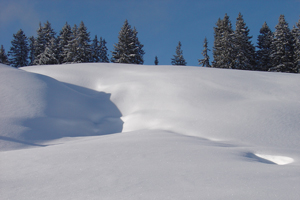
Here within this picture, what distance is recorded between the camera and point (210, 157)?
330cm

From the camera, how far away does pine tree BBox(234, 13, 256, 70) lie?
91.4 feet

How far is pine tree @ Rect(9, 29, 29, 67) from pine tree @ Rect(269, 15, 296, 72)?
34136 mm

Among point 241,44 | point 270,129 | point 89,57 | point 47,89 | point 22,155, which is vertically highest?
point 241,44

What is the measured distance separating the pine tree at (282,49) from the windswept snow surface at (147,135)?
21778 millimetres

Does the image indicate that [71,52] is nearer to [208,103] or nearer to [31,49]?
[31,49]

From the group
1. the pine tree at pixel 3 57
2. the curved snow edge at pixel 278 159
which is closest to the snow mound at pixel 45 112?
the curved snow edge at pixel 278 159

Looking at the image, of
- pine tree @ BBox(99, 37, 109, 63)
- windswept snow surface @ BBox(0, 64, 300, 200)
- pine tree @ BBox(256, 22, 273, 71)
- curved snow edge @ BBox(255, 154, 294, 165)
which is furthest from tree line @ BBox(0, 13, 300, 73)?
curved snow edge @ BBox(255, 154, 294, 165)

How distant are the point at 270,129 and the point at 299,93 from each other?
3.26 metres

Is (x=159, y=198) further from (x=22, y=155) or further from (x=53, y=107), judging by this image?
(x=53, y=107)

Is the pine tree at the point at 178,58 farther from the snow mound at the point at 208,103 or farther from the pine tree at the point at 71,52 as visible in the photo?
the snow mound at the point at 208,103

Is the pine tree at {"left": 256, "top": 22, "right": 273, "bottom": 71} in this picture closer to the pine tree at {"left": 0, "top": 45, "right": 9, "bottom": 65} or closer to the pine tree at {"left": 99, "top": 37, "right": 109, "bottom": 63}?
the pine tree at {"left": 99, "top": 37, "right": 109, "bottom": 63}

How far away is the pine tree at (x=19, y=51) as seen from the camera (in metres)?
33.4

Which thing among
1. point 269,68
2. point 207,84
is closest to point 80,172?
point 207,84

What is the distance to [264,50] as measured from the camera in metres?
30.9
